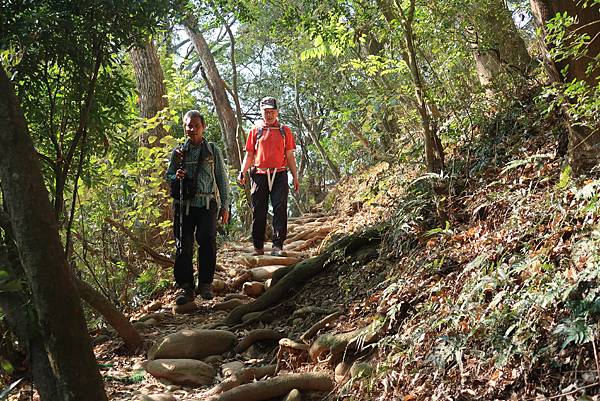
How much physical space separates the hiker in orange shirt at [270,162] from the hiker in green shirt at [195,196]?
Result: 3.81 feet

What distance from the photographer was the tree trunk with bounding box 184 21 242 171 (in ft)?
43.5

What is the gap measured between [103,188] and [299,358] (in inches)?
181

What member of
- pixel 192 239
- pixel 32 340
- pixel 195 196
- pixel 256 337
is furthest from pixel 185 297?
pixel 32 340

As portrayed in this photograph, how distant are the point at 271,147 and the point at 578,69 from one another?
4387 mm

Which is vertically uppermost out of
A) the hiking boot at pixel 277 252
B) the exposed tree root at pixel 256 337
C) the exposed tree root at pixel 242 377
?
the hiking boot at pixel 277 252

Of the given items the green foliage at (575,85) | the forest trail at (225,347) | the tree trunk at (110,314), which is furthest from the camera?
the tree trunk at (110,314)

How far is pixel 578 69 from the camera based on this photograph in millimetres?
4371

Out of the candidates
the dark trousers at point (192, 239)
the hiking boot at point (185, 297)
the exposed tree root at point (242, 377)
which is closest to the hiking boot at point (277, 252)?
the dark trousers at point (192, 239)

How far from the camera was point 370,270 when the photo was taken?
212 inches

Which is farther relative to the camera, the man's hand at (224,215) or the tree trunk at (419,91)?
the man's hand at (224,215)

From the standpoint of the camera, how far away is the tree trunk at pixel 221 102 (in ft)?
43.5

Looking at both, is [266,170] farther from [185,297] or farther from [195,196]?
[185,297]

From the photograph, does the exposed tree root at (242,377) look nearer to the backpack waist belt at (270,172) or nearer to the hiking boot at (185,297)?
the hiking boot at (185,297)

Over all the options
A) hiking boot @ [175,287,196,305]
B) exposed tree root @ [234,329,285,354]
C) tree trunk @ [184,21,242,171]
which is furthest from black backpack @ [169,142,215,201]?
tree trunk @ [184,21,242,171]
